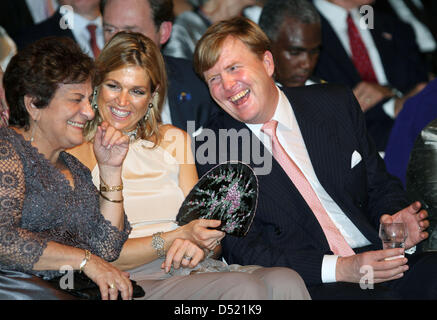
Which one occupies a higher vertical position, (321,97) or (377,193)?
(321,97)

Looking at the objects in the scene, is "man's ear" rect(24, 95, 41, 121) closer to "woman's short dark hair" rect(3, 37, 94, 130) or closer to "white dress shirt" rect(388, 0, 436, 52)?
"woman's short dark hair" rect(3, 37, 94, 130)

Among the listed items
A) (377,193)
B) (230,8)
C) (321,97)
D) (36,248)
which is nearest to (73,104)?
(36,248)

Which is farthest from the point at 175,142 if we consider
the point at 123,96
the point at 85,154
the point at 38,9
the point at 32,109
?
the point at 38,9

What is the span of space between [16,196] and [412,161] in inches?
80.3

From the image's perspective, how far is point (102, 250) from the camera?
2.85 metres

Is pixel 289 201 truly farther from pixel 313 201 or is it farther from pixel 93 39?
pixel 93 39

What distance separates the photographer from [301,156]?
330cm

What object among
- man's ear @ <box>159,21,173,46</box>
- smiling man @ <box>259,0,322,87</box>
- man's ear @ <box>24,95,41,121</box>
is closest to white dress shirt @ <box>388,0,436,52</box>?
smiling man @ <box>259,0,322,87</box>

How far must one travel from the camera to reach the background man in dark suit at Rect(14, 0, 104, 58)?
4.32 metres

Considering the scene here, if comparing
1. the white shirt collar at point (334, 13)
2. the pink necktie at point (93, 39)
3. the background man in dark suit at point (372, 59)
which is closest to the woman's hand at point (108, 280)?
the pink necktie at point (93, 39)

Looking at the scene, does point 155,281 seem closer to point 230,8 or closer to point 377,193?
point 377,193

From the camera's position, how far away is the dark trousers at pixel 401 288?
285 centimetres

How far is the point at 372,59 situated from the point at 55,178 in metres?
3.06

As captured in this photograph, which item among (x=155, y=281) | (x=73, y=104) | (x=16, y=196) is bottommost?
(x=155, y=281)
